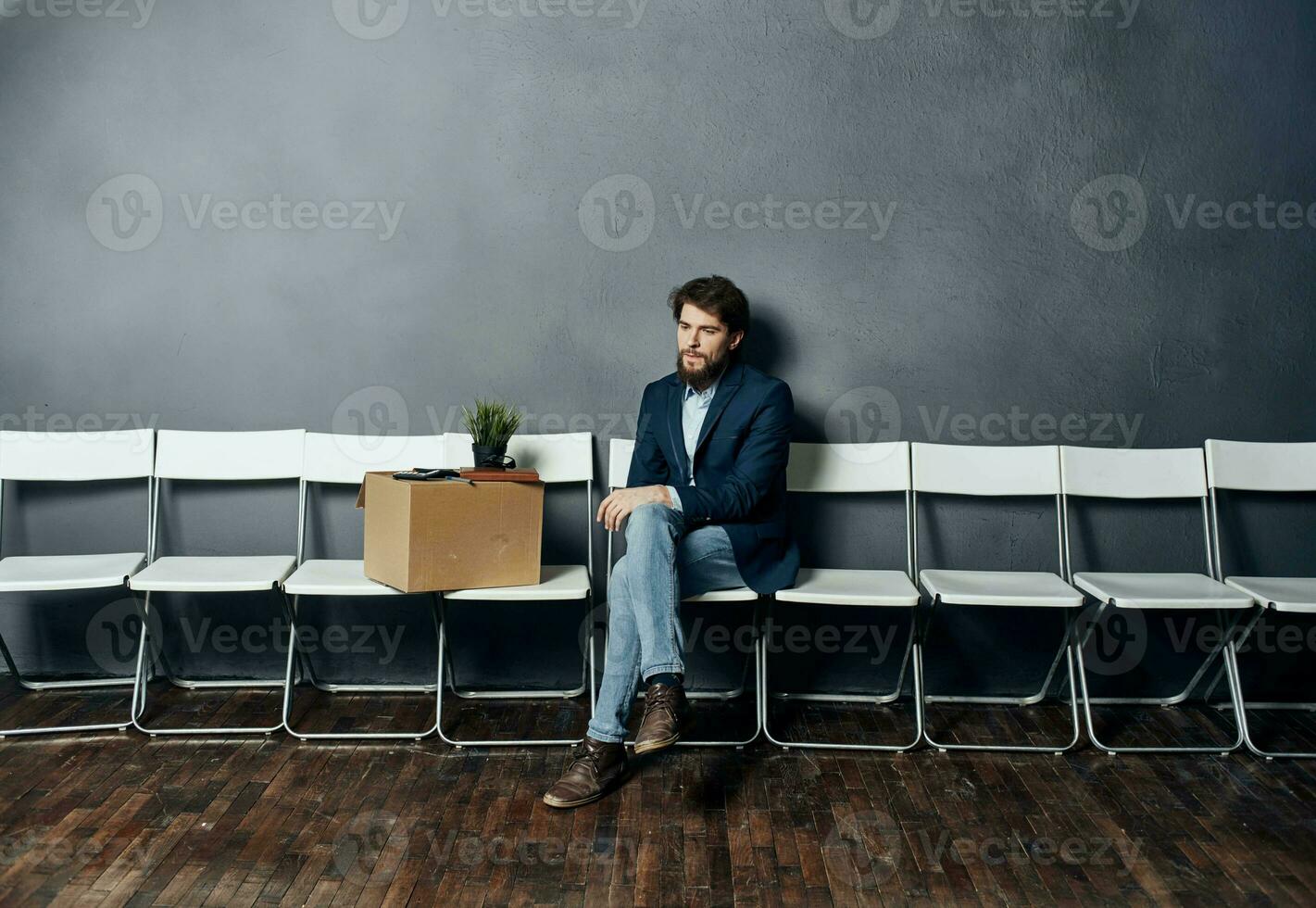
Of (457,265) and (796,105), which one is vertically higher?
(796,105)

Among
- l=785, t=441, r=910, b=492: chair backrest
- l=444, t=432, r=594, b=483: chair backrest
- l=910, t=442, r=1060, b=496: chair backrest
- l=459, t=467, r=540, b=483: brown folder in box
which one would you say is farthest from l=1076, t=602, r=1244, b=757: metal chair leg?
l=459, t=467, r=540, b=483: brown folder in box

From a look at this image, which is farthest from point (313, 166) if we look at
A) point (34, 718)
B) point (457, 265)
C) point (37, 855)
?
point (37, 855)

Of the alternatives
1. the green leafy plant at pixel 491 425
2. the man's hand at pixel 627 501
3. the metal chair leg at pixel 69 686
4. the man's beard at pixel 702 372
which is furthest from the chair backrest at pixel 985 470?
the metal chair leg at pixel 69 686

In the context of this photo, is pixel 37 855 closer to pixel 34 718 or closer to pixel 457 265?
pixel 34 718

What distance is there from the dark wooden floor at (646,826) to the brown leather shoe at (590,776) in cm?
4

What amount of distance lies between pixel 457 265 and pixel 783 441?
131cm

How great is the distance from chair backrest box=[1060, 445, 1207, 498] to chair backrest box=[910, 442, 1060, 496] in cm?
6

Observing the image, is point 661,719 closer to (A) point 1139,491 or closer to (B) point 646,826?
(B) point 646,826

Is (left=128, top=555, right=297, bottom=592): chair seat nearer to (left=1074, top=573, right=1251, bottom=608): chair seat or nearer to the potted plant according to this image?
the potted plant

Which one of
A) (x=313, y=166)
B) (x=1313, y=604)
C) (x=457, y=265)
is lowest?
(x=1313, y=604)

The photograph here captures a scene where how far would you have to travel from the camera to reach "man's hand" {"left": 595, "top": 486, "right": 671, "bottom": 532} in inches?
115

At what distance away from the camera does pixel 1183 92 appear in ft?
11.2

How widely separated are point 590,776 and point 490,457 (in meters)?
1.01

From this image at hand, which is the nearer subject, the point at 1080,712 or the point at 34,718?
the point at 34,718
